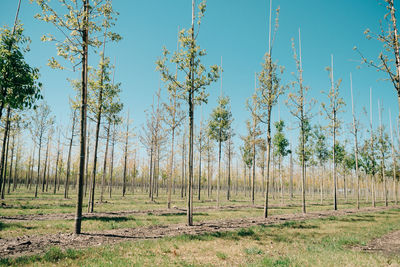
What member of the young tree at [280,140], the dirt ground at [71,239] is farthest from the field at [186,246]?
the young tree at [280,140]

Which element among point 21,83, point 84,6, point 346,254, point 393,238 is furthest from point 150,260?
point 393,238

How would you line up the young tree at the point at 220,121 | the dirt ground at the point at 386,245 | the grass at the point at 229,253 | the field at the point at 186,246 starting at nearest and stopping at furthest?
the grass at the point at 229,253, the field at the point at 186,246, the dirt ground at the point at 386,245, the young tree at the point at 220,121

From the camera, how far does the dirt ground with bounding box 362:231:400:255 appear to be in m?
8.08

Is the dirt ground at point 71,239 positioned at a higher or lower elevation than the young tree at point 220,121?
lower

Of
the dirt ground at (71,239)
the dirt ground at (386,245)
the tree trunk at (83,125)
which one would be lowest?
the dirt ground at (386,245)

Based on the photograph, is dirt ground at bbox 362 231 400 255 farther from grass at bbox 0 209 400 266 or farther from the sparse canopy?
the sparse canopy

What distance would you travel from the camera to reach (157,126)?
76.6ft

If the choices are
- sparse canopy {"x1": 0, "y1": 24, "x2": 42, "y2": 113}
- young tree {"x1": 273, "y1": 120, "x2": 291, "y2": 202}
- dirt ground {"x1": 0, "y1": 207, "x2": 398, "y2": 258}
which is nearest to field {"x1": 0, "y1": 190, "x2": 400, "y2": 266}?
dirt ground {"x1": 0, "y1": 207, "x2": 398, "y2": 258}

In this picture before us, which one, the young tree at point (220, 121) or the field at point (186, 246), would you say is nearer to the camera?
the field at point (186, 246)

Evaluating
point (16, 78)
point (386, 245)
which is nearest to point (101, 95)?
point (16, 78)

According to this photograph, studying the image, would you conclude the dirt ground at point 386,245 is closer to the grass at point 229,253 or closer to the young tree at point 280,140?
the grass at point 229,253

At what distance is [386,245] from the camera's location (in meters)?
8.89

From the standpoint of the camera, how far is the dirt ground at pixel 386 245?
8.08 metres

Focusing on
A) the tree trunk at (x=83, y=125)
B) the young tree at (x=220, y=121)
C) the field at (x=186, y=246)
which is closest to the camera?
the field at (x=186, y=246)
